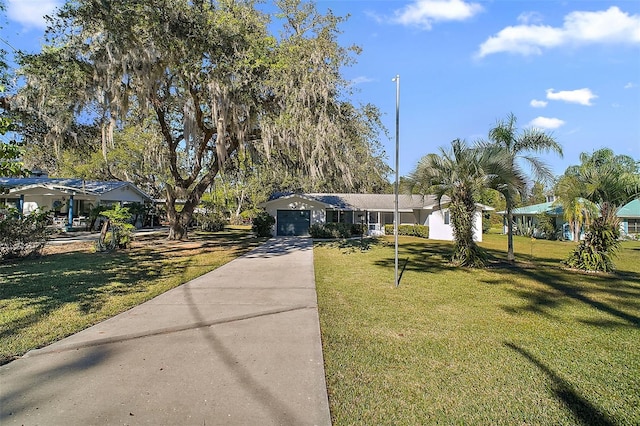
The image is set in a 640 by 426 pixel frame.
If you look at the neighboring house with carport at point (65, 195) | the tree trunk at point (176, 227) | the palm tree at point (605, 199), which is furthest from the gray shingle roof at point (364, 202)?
the palm tree at point (605, 199)

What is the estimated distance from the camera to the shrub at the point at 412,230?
2441 centimetres

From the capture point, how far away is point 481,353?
12.9ft

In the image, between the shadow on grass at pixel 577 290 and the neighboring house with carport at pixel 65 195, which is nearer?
the shadow on grass at pixel 577 290

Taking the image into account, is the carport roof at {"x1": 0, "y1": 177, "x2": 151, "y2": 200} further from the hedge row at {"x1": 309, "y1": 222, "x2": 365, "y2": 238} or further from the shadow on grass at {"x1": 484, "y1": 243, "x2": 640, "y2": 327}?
the shadow on grass at {"x1": 484, "y1": 243, "x2": 640, "y2": 327}

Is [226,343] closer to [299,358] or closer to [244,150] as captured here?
[299,358]

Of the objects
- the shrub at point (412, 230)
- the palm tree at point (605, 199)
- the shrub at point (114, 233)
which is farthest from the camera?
the shrub at point (412, 230)

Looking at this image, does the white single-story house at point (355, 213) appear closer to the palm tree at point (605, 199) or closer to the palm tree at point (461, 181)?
the palm tree at point (461, 181)

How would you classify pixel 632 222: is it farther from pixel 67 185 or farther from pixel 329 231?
pixel 67 185

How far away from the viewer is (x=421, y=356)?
151 inches

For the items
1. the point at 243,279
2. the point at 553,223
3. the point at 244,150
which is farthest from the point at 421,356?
the point at 553,223

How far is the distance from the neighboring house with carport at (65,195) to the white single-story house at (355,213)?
1061 cm

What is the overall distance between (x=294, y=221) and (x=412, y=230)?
883 cm

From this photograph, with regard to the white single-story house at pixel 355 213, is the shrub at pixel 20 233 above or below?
below

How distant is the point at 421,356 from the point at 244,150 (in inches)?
430
